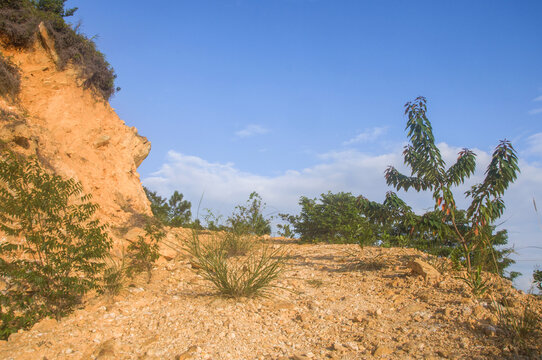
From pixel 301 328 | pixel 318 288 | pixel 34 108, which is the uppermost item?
pixel 34 108

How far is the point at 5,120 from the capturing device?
6.74 m

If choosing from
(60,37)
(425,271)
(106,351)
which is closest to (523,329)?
(425,271)

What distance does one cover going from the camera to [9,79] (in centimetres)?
790

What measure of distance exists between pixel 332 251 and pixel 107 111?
735cm

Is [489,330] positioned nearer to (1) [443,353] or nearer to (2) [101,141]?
(1) [443,353]

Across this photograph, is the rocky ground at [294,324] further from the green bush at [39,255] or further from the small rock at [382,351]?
the green bush at [39,255]

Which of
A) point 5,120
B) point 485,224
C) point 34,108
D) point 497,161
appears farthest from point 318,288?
point 34,108

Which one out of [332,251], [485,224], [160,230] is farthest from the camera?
[332,251]

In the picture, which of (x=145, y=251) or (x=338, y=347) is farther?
(x=145, y=251)

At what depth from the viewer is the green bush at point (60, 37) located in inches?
337

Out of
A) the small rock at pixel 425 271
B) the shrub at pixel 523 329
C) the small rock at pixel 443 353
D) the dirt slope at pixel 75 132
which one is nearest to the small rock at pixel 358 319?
the small rock at pixel 443 353

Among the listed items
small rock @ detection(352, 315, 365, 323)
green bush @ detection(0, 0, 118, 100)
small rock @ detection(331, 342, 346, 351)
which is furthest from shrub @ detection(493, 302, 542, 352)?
green bush @ detection(0, 0, 118, 100)

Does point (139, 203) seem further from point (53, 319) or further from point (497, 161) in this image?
point (497, 161)

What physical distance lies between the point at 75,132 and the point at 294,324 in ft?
23.7
